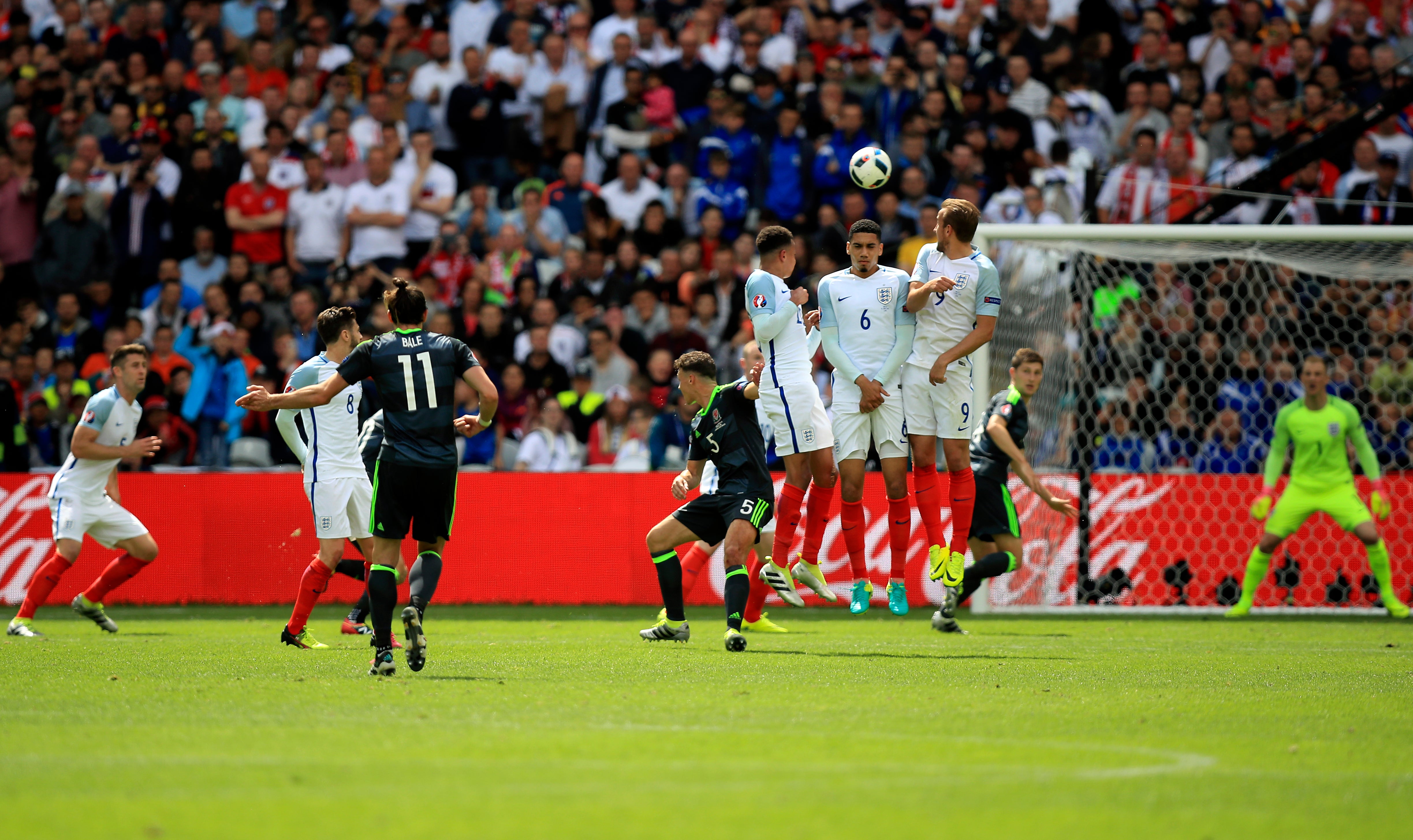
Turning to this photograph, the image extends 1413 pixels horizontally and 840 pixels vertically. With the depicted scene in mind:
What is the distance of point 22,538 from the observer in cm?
1530

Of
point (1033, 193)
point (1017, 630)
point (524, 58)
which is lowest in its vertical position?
point (1017, 630)

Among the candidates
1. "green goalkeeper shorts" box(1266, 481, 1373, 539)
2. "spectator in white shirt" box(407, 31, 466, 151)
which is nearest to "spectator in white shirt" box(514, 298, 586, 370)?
"spectator in white shirt" box(407, 31, 466, 151)

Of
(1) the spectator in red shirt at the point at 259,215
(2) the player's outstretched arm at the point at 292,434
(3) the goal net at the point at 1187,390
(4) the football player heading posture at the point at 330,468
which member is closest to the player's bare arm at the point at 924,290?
(3) the goal net at the point at 1187,390

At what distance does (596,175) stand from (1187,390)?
8347 mm

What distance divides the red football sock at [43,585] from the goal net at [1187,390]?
27.5 feet

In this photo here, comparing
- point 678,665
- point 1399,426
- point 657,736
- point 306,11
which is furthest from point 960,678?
point 306,11

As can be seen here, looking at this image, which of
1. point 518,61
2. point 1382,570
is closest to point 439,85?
point 518,61

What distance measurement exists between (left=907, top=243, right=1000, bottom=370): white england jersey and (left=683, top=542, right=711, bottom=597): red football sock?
2425mm

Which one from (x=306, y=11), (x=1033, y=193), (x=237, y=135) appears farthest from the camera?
(x=306, y=11)

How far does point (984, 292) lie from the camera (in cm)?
1062

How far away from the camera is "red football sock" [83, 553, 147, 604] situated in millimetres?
12352

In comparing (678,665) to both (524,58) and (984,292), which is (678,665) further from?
(524,58)

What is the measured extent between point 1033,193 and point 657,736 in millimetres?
12579

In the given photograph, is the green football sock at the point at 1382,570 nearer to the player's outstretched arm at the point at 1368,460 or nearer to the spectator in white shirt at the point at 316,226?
the player's outstretched arm at the point at 1368,460
